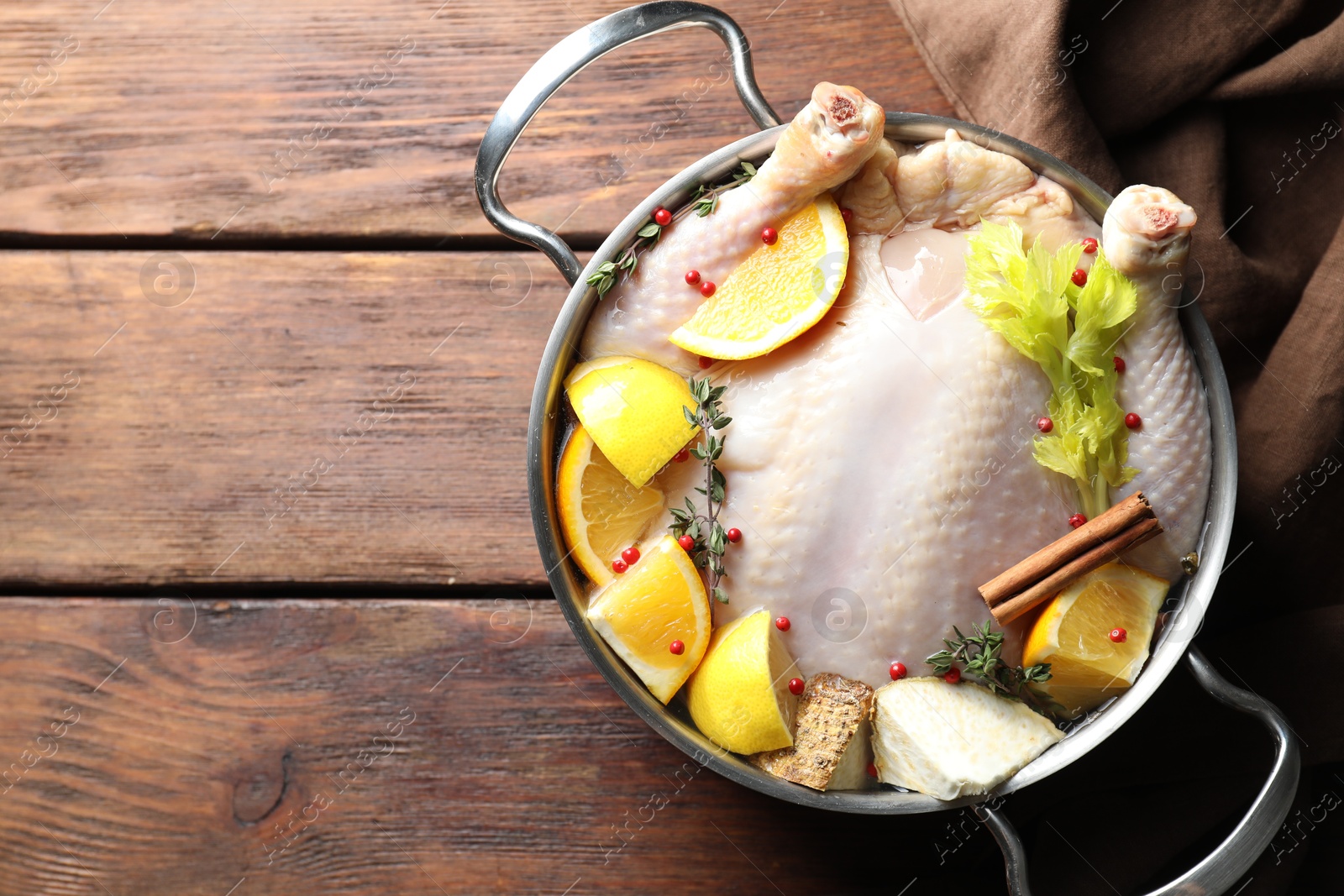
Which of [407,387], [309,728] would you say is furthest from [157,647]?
[407,387]

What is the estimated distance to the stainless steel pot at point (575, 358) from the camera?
3.80 ft

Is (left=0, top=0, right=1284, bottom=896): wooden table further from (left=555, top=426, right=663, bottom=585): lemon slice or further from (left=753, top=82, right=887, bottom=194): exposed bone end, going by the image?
(left=753, top=82, right=887, bottom=194): exposed bone end

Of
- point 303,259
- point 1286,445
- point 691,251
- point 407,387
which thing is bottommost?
point 407,387

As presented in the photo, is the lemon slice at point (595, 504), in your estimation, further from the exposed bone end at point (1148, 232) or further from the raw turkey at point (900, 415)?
the exposed bone end at point (1148, 232)

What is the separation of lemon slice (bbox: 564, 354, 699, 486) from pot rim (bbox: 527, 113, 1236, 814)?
62 mm

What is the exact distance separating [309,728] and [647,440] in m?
0.83

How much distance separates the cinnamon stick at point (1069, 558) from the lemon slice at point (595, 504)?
49cm

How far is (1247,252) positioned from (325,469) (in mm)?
1587

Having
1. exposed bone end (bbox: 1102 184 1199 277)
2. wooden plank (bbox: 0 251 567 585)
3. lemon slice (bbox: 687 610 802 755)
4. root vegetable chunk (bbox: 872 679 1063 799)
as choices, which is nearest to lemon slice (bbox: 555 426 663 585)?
lemon slice (bbox: 687 610 802 755)

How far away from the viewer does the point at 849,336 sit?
3.93ft

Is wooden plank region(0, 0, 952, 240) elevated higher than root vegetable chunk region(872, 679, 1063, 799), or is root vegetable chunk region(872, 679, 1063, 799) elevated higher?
wooden plank region(0, 0, 952, 240)

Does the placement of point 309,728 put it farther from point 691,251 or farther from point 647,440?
point 691,251

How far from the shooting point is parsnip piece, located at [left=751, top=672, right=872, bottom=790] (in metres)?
1.18

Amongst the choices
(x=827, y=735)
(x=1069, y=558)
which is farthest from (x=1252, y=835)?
(x=827, y=735)
